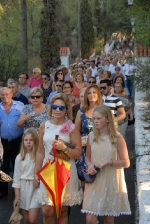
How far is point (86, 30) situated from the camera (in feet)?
170

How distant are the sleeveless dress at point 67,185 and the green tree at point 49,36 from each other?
1895cm

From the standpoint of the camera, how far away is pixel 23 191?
6.08 m

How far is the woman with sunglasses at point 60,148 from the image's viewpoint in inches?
217

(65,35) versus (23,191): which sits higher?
(65,35)

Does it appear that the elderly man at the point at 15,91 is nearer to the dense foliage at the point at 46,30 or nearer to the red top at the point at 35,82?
the red top at the point at 35,82

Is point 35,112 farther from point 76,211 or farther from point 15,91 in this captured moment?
point 15,91

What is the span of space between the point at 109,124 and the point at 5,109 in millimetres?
3275

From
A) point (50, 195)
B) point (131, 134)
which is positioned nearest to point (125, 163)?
point (50, 195)

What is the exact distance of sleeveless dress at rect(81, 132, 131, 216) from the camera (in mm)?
5273

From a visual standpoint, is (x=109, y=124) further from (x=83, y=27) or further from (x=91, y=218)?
(x=83, y=27)

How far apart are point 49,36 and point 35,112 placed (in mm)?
17379

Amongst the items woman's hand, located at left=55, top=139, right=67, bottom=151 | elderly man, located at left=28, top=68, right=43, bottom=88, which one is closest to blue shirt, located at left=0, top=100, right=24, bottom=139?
woman's hand, located at left=55, top=139, right=67, bottom=151

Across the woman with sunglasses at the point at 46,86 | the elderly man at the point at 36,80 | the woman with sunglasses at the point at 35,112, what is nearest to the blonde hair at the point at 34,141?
the woman with sunglasses at the point at 35,112

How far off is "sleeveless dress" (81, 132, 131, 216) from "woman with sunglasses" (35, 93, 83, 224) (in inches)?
9.8
